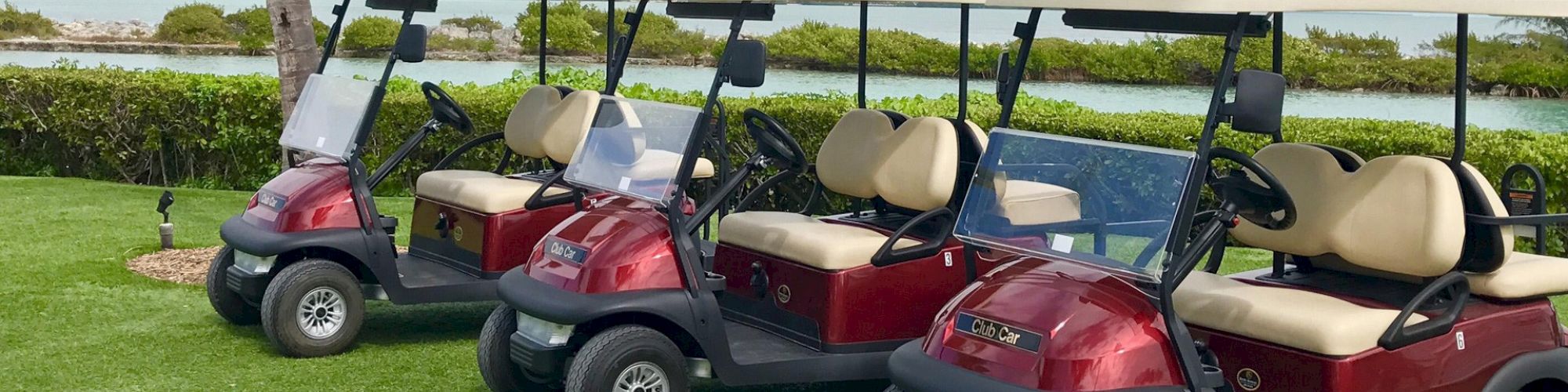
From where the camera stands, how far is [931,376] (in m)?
3.63

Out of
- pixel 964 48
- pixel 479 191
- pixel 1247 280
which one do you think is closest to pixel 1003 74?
pixel 964 48

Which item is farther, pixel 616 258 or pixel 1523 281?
pixel 616 258

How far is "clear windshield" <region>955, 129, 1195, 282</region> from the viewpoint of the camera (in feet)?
12.0

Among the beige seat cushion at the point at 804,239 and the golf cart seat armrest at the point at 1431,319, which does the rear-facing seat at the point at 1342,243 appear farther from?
the beige seat cushion at the point at 804,239

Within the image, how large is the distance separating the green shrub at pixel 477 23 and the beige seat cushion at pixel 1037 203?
1174 cm

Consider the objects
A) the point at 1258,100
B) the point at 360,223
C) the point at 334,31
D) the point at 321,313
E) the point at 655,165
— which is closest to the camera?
the point at 1258,100

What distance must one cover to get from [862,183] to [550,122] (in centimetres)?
172

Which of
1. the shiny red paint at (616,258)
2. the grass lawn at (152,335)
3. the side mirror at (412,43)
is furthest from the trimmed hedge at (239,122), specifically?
the shiny red paint at (616,258)

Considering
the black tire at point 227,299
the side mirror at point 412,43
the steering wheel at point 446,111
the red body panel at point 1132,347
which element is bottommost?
the black tire at point 227,299

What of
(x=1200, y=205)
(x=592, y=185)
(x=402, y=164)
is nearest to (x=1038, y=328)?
(x=592, y=185)

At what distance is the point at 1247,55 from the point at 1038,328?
8.79 m

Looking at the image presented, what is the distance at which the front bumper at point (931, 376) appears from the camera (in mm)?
3533

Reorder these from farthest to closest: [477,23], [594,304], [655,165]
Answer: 1. [477,23]
2. [655,165]
3. [594,304]

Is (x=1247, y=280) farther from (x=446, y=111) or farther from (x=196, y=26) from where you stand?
(x=196, y=26)
